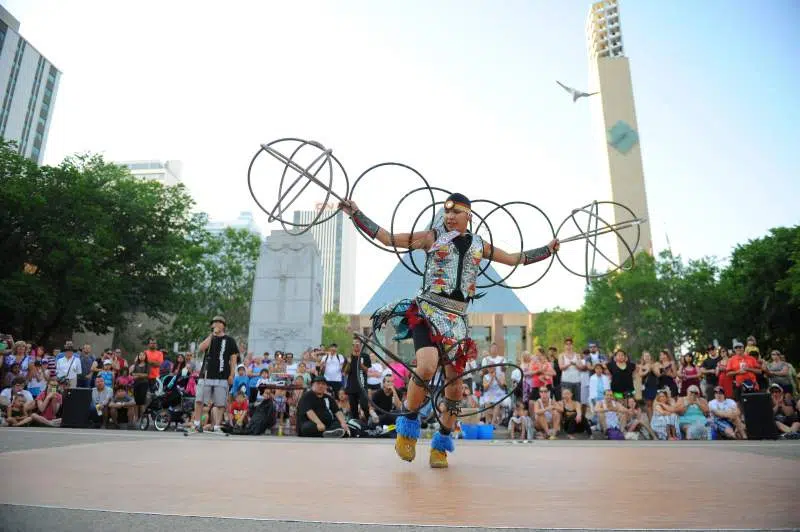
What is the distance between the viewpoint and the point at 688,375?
583 inches

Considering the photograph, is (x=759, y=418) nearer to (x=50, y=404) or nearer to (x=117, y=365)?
(x=117, y=365)

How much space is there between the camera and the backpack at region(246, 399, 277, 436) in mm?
13375

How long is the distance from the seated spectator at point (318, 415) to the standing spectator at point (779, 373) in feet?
35.5

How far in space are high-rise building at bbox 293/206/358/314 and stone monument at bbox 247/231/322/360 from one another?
467 ft

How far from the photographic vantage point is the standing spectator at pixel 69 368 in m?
15.7

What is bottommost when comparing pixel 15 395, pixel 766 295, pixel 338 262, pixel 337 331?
pixel 15 395

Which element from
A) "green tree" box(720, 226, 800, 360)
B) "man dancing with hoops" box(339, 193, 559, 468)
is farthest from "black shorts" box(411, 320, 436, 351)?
"green tree" box(720, 226, 800, 360)

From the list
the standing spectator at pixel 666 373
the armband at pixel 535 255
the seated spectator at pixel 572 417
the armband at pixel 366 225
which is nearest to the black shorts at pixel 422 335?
the armband at pixel 366 225

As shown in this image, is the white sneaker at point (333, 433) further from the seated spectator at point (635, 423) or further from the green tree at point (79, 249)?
the green tree at point (79, 249)

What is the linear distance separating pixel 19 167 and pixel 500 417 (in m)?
31.4

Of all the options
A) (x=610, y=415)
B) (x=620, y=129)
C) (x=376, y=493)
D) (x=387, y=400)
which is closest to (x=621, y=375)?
(x=610, y=415)

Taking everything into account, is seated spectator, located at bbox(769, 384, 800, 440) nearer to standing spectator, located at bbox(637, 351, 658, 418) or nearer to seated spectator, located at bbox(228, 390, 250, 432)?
standing spectator, located at bbox(637, 351, 658, 418)

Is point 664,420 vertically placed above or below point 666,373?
below

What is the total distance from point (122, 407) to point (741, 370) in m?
15.6
